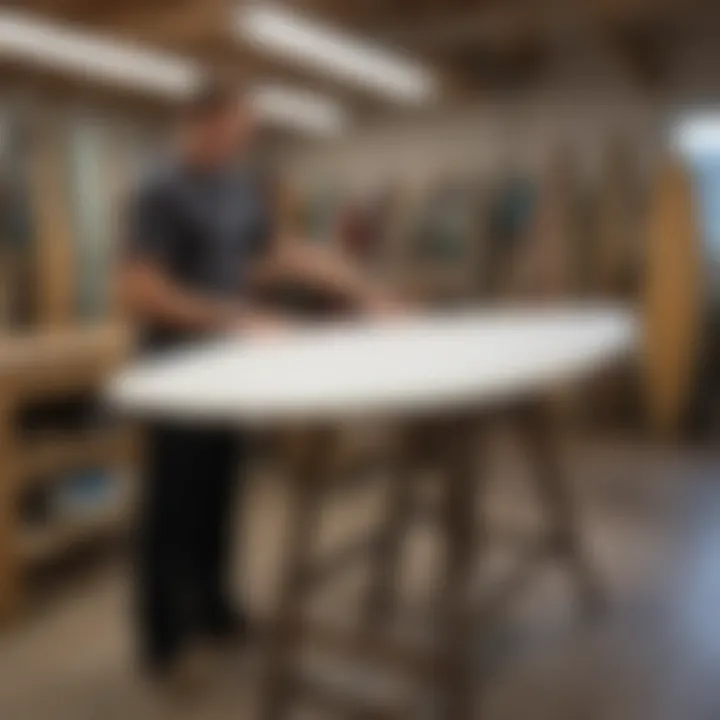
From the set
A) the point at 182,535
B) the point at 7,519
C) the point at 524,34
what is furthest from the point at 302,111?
the point at 7,519

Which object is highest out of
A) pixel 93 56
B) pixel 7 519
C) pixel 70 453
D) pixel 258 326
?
pixel 93 56

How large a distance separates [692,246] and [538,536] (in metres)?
0.74

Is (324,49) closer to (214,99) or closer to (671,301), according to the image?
(214,99)

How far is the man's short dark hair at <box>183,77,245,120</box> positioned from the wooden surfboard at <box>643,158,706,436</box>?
83 cm

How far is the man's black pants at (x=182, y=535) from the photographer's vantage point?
1.75 metres

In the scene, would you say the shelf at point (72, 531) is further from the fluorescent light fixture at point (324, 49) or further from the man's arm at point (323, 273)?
the fluorescent light fixture at point (324, 49)

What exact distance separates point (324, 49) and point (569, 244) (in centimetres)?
110

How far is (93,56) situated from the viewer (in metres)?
2.54

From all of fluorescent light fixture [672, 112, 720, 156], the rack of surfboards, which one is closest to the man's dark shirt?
the rack of surfboards

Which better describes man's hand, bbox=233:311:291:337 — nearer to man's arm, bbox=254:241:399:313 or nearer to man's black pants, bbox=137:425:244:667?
man's arm, bbox=254:241:399:313

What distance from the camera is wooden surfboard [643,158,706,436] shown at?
197 centimetres

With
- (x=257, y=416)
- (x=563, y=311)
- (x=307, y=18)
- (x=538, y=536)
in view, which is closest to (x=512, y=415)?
(x=563, y=311)

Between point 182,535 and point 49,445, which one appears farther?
point 49,445

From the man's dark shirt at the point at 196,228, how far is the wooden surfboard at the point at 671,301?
820 millimetres
